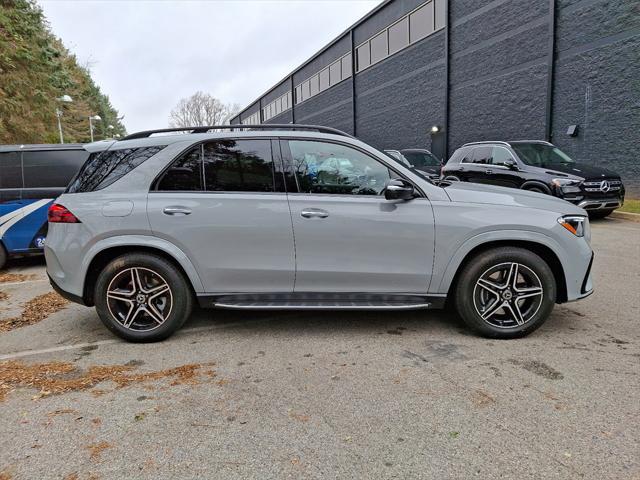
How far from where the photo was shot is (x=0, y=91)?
20.8 meters

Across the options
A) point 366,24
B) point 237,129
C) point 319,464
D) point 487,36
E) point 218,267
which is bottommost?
point 319,464

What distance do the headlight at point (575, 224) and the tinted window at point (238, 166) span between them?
8.10 feet

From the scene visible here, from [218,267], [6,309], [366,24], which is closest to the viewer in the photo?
[218,267]

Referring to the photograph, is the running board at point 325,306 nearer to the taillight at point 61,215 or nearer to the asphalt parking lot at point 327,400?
the asphalt parking lot at point 327,400

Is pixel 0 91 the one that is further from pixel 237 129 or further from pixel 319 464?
pixel 319 464

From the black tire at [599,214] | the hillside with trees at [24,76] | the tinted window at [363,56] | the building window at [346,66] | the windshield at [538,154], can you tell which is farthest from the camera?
the building window at [346,66]

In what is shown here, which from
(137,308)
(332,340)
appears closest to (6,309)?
(137,308)

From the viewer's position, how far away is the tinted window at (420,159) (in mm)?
15617

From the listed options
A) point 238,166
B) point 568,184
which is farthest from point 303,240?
point 568,184

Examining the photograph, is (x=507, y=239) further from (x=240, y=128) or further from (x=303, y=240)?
(x=240, y=128)

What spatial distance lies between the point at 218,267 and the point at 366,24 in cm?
2932

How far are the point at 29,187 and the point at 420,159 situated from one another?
1216cm

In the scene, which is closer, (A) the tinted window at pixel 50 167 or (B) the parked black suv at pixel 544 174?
(A) the tinted window at pixel 50 167

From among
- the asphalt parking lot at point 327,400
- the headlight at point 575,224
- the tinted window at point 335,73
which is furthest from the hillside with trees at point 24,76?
the headlight at point 575,224
